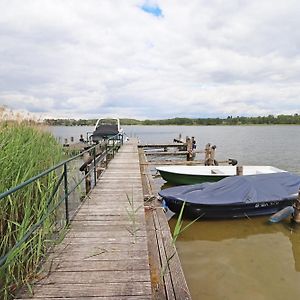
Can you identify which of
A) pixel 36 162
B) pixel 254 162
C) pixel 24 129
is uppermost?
pixel 24 129

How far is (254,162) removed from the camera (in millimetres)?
19766

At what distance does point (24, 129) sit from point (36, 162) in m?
1.46

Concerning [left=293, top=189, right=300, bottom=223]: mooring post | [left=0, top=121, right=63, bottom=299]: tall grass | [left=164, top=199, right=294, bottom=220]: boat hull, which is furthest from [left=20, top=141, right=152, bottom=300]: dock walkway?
[left=293, top=189, right=300, bottom=223]: mooring post

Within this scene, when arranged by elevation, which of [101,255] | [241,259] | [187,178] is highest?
[101,255]

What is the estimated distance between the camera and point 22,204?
3.84 m

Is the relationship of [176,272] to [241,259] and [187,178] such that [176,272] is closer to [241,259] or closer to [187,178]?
[241,259]

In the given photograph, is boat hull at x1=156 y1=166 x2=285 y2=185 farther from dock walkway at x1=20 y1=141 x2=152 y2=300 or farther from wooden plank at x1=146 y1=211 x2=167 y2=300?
wooden plank at x1=146 y1=211 x2=167 y2=300

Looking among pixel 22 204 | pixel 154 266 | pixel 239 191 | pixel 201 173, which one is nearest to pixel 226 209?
pixel 239 191

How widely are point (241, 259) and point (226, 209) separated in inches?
64.2

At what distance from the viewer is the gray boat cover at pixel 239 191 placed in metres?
6.69

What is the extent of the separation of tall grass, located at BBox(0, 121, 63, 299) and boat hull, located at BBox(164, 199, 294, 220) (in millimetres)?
3095

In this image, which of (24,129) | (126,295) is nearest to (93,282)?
(126,295)

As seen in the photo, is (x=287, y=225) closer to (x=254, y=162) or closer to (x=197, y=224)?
(x=197, y=224)

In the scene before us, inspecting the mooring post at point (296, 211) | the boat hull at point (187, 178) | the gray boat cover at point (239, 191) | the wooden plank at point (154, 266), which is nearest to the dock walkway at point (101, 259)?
the wooden plank at point (154, 266)
